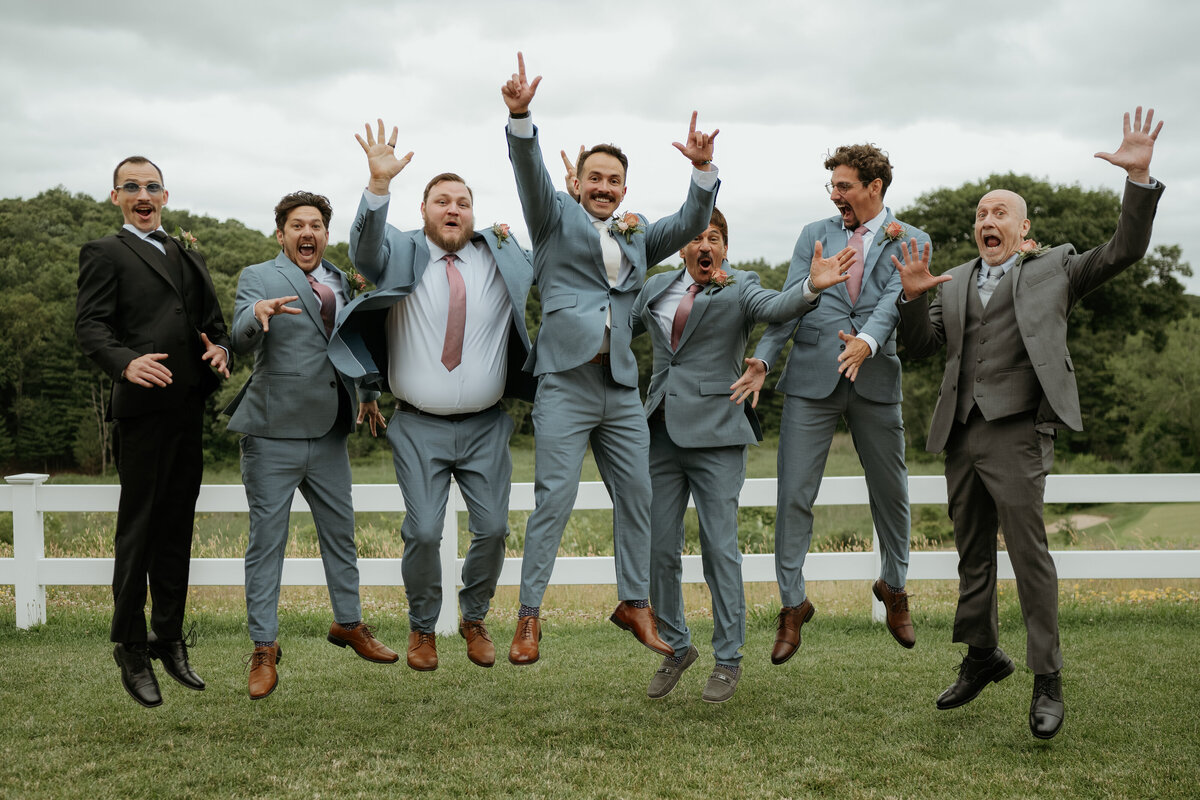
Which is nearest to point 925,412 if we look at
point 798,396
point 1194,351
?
point 1194,351

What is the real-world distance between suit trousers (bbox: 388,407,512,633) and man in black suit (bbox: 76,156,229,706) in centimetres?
115

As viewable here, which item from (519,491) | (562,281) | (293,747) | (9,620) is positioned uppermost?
(562,281)

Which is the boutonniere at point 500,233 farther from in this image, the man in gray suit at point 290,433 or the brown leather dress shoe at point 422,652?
the brown leather dress shoe at point 422,652

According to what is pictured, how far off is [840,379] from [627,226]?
4.98 feet

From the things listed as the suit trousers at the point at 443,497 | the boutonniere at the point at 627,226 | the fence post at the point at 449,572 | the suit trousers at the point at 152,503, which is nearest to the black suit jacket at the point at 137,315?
the suit trousers at the point at 152,503

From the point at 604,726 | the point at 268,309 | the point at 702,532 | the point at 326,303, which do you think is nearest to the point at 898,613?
the point at 702,532

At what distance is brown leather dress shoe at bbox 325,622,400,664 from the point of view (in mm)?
5496

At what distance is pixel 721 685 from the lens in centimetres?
564

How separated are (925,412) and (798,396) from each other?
2382 centimetres

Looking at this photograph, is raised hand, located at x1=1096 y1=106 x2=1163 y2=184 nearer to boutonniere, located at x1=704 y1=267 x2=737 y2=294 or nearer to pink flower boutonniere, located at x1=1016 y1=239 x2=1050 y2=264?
pink flower boutonniere, located at x1=1016 y1=239 x2=1050 y2=264

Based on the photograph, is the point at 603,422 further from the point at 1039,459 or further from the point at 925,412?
the point at 925,412

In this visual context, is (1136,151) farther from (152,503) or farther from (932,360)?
(932,360)

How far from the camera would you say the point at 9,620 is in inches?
350

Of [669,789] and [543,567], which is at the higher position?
[543,567]
